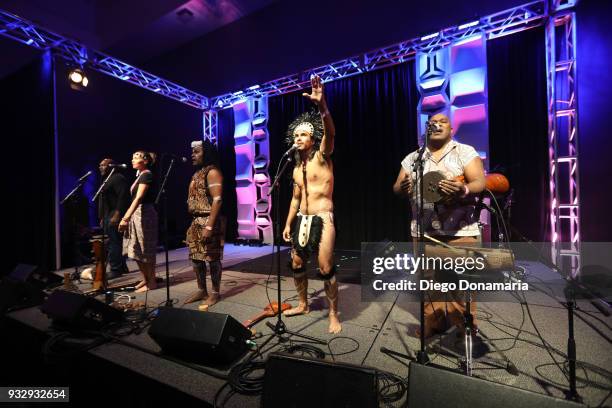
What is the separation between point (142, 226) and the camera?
410 centimetres

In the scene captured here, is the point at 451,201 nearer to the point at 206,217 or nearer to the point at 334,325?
the point at 334,325

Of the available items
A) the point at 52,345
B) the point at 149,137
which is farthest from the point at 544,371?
the point at 149,137

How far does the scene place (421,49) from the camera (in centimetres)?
576

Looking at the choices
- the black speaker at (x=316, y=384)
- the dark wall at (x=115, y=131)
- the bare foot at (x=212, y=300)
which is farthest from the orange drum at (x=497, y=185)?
the dark wall at (x=115, y=131)

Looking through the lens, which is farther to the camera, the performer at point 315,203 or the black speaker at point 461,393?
the performer at point 315,203

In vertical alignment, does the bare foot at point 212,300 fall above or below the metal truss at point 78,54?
below

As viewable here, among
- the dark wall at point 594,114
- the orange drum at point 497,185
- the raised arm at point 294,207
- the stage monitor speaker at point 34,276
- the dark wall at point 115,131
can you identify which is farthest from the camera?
the dark wall at point 115,131

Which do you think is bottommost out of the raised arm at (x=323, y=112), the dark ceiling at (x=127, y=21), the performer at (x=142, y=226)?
the performer at (x=142, y=226)

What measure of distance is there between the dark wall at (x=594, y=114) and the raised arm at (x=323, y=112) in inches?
149

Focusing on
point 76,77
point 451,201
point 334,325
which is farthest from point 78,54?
point 451,201

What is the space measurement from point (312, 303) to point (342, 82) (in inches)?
213

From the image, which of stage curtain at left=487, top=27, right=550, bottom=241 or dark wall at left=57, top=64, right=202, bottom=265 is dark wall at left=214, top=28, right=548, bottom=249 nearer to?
stage curtain at left=487, top=27, right=550, bottom=241

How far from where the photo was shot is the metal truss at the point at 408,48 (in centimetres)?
502

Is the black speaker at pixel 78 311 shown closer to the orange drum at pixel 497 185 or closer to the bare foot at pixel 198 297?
the bare foot at pixel 198 297
